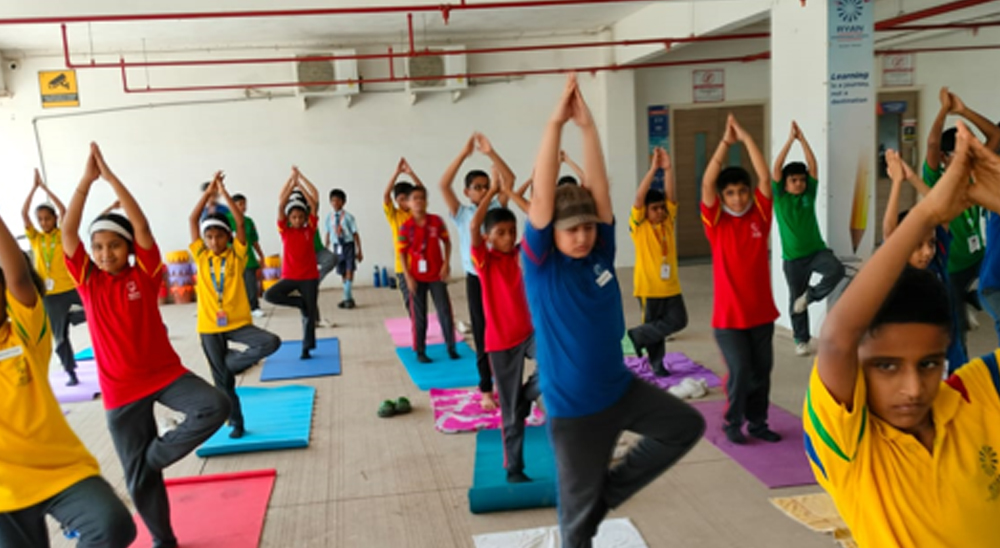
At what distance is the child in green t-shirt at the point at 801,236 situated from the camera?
6910mm

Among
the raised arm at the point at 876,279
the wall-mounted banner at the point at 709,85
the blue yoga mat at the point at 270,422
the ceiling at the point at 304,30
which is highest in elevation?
the ceiling at the point at 304,30

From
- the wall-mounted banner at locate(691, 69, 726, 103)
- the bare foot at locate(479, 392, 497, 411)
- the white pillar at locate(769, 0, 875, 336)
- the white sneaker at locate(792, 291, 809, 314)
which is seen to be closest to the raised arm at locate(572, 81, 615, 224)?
the bare foot at locate(479, 392, 497, 411)

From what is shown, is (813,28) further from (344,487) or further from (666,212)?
(344,487)

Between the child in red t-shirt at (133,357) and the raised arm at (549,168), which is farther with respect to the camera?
the child in red t-shirt at (133,357)

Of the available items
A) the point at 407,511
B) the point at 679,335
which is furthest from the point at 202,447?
the point at 679,335

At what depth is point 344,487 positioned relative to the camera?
4.96m

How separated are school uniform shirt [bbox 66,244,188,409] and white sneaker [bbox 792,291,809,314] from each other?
220 inches

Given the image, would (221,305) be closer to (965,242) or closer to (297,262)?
(297,262)

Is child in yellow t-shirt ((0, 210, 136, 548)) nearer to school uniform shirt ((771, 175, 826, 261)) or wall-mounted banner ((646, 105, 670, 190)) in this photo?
school uniform shirt ((771, 175, 826, 261))

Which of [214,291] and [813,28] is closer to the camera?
[214,291]

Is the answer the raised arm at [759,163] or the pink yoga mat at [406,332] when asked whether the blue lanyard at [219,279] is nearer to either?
the pink yoga mat at [406,332]

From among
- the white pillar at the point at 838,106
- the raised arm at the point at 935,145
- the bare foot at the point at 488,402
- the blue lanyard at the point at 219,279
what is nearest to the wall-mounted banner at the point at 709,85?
the white pillar at the point at 838,106

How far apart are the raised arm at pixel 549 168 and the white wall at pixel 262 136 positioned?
10689 millimetres

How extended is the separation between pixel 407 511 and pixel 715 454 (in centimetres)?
205
